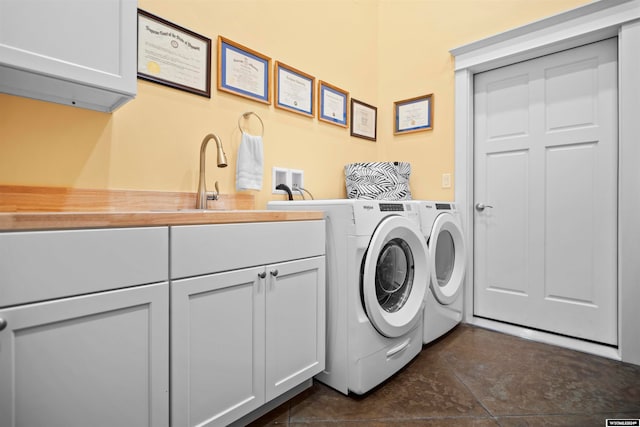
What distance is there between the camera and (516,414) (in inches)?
53.8

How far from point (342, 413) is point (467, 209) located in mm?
1698

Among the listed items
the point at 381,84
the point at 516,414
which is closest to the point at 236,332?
the point at 516,414

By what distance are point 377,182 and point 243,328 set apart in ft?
5.02

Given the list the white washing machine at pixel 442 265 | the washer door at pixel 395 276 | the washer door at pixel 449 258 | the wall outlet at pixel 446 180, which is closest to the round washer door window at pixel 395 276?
the washer door at pixel 395 276

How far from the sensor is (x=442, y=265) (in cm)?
219

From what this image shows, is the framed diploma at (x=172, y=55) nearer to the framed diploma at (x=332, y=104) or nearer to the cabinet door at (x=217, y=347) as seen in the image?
the framed diploma at (x=332, y=104)

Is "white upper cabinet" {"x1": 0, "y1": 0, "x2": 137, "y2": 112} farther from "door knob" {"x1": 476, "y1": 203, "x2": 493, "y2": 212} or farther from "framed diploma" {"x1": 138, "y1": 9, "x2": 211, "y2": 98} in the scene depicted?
"door knob" {"x1": 476, "y1": 203, "x2": 493, "y2": 212}

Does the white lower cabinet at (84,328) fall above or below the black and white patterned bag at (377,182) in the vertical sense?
below

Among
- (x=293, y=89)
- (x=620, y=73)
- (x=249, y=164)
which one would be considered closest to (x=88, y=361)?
(x=249, y=164)

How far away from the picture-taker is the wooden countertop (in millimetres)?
731

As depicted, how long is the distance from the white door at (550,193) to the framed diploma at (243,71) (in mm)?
1631

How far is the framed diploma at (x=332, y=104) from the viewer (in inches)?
92.7

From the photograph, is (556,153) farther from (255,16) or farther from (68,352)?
(68,352)

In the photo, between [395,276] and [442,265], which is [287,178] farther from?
[442,265]
